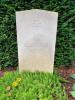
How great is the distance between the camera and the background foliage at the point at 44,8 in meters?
5.97

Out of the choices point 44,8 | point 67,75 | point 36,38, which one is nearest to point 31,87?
point 36,38

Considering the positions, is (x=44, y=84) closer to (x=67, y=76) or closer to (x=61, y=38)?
(x=67, y=76)

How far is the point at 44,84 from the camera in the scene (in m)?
4.91

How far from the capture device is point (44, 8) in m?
5.99

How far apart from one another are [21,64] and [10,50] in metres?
0.78

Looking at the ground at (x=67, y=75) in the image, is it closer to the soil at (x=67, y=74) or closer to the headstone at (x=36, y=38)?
the soil at (x=67, y=74)

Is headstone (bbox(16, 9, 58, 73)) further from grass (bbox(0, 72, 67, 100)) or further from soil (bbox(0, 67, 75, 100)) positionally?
soil (bbox(0, 67, 75, 100))

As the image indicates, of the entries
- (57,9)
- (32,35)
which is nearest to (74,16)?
(57,9)

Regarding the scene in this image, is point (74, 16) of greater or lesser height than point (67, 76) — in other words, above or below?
above

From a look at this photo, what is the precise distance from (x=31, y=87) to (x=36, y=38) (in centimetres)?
98

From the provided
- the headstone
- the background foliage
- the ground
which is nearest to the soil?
the ground

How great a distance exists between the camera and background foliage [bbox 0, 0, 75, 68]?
597cm

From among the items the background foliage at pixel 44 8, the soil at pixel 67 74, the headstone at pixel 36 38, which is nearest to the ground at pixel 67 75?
the soil at pixel 67 74

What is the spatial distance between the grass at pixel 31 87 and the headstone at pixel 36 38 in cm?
22
